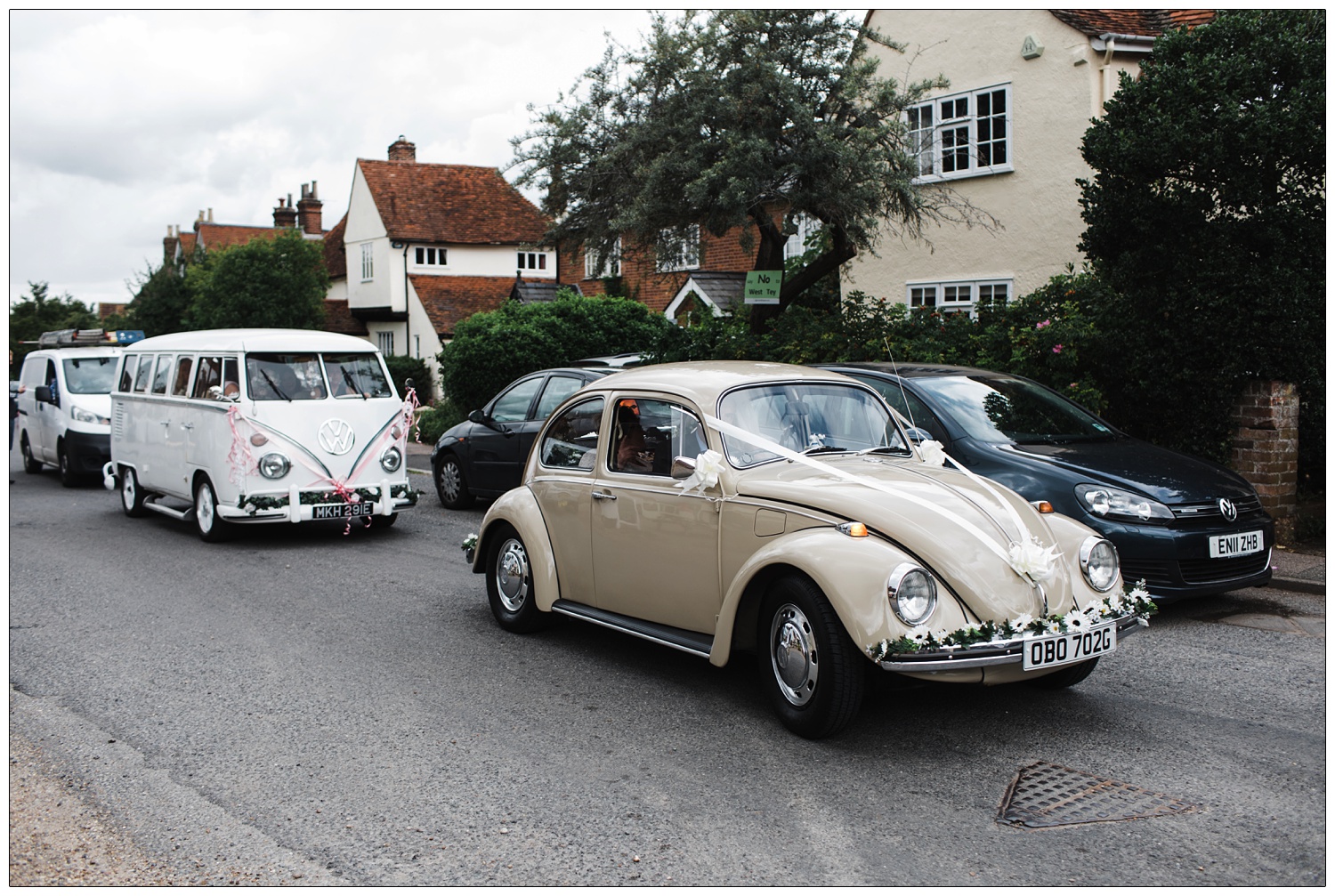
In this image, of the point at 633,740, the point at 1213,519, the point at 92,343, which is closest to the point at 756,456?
the point at 633,740

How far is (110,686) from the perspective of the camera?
6230 millimetres

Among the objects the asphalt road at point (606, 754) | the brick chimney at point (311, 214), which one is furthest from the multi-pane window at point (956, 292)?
the brick chimney at point (311, 214)

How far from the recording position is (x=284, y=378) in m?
11.3

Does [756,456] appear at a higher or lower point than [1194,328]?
lower

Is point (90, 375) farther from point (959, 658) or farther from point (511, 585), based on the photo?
point (959, 658)

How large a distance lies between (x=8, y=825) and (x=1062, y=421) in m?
7.32

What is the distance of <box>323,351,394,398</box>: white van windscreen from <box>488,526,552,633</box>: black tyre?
4.61 m

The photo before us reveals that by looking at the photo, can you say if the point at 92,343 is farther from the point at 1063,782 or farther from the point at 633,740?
the point at 1063,782

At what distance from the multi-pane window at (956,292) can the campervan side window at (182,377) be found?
1143cm

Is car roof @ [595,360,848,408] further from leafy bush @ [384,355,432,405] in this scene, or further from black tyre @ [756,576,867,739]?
leafy bush @ [384,355,432,405]

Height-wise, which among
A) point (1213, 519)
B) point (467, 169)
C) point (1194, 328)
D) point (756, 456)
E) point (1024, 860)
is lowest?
point (1024, 860)

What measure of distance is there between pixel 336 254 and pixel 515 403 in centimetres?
3817

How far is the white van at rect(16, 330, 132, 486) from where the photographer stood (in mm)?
16453

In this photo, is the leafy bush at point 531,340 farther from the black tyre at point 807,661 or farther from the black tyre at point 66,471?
the black tyre at point 807,661
